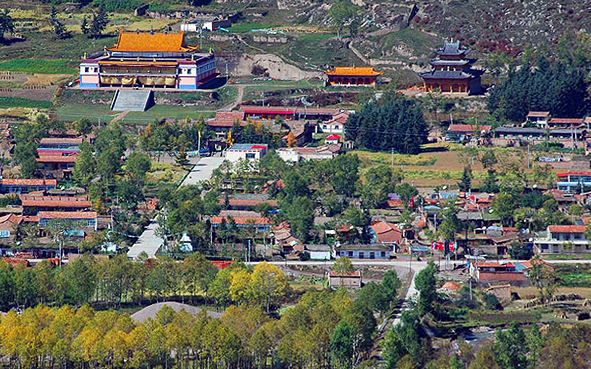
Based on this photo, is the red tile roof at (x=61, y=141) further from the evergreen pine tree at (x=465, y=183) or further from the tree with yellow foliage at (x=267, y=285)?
the tree with yellow foliage at (x=267, y=285)

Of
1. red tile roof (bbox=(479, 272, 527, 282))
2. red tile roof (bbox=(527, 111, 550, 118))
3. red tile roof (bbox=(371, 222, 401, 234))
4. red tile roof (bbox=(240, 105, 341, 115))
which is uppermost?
red tile roof (bbox=(527, 111, 550, 118))

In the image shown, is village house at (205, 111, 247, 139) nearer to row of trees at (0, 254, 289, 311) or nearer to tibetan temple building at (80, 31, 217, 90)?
tibetan temple building at (80, 31, 217, 90)

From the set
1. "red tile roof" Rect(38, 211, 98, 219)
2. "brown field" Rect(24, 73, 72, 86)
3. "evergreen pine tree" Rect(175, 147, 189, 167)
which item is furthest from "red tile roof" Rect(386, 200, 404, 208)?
"brown field" Rect(24, 73, 72, 86)

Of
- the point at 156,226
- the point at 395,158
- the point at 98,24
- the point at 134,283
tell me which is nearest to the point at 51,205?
the point at 156,226

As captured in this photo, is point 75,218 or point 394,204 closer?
point 75,218

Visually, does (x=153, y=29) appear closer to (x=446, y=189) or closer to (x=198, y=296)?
(x=446, y=189)

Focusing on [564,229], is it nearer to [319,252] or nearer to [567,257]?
[567,257]
